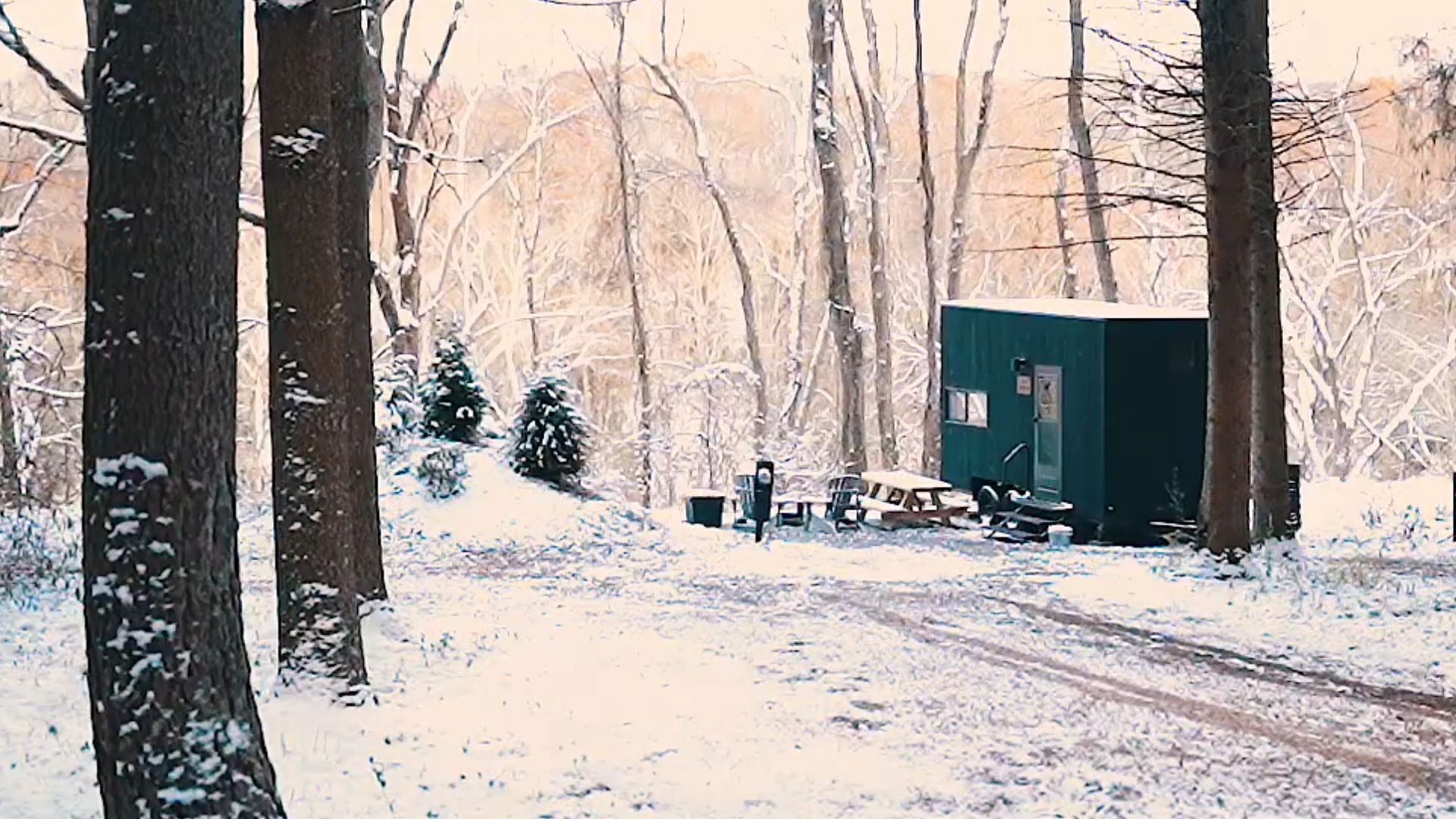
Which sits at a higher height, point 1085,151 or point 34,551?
point 1085,151

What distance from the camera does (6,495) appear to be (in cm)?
1552

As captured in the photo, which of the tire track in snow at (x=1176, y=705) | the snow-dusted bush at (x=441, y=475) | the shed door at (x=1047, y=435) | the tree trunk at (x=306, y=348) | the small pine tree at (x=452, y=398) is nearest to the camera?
the tire track in snow at (x=1176, y=705)

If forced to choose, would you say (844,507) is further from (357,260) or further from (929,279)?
(929,279)

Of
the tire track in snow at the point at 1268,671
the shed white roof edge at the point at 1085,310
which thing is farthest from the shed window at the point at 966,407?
the tire track in snow at the point at 1268,671

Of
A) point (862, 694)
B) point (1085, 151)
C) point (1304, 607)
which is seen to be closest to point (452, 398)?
point (1304, 607)

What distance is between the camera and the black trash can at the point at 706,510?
20472 mm

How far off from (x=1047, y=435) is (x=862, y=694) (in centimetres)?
1126

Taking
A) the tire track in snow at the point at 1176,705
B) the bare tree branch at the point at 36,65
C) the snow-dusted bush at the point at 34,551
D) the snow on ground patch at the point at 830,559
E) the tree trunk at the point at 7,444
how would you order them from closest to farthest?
the tire track in snow at the point at 1176,705
the snow-dusted bush at the point at 34,551
the snow on ground patch at the point at 830,559
the tree trunk at the point at 7,444
the bare tree branch at the point at 36,65

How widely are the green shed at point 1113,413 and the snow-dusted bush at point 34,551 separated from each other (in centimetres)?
1108


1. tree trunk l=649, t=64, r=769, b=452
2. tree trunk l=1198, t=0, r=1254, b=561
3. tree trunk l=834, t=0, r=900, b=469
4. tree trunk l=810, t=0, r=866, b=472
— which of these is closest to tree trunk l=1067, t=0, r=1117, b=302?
tree trunk l=810, t=0, r=866, b=472

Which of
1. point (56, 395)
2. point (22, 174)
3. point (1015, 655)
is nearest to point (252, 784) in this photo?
point (1015, 655)

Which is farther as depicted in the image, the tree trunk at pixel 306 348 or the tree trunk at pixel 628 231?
the tree trunk at pixel 628 231

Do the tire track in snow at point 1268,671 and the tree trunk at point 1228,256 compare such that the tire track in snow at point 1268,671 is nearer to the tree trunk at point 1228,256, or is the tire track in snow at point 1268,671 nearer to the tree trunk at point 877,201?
the tree trunk at point 1228,256

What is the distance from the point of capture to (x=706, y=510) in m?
20.5
